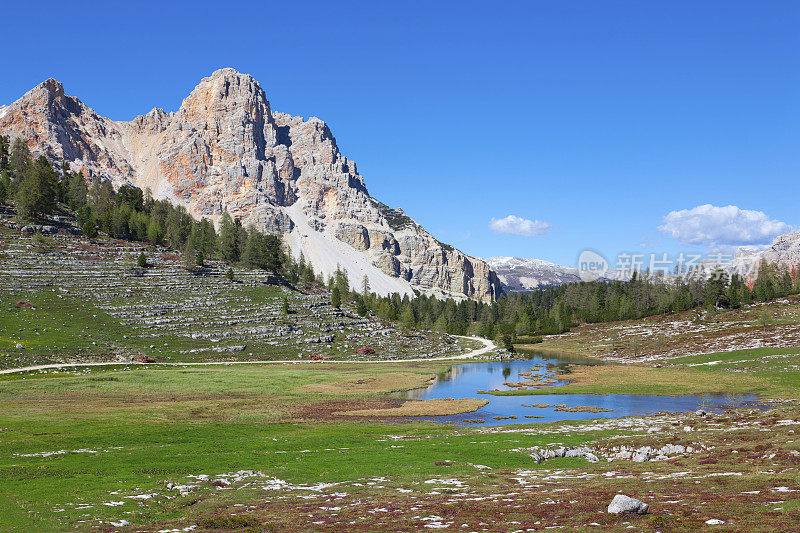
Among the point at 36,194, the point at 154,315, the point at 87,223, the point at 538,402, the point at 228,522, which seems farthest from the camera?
the point at 87,223

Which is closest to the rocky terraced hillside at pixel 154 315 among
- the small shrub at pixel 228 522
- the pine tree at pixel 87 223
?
the pine tree at pixel 87 223

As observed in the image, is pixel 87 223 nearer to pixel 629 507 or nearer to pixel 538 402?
pixel 538 402

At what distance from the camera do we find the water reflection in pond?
66125 mm

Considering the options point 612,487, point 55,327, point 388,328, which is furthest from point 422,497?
point 388,328

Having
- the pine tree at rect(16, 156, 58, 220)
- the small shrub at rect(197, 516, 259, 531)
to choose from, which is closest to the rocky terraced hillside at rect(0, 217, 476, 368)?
the pine tree at rect(16, 156, 58, 220)

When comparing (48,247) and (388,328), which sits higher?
(48,247)

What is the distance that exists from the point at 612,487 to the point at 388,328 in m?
146

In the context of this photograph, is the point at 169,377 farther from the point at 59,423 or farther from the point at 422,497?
the point at 422,497

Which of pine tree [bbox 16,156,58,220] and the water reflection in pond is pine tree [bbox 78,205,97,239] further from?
the water reflection in pond

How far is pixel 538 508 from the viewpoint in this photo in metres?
22.4

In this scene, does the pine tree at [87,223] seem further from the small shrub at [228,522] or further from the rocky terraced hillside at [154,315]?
the small shrub at [228,522]

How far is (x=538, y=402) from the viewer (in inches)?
3113

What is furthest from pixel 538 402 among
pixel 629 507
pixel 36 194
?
pixel 36 194

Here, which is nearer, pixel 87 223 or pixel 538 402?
pixel 538 402
